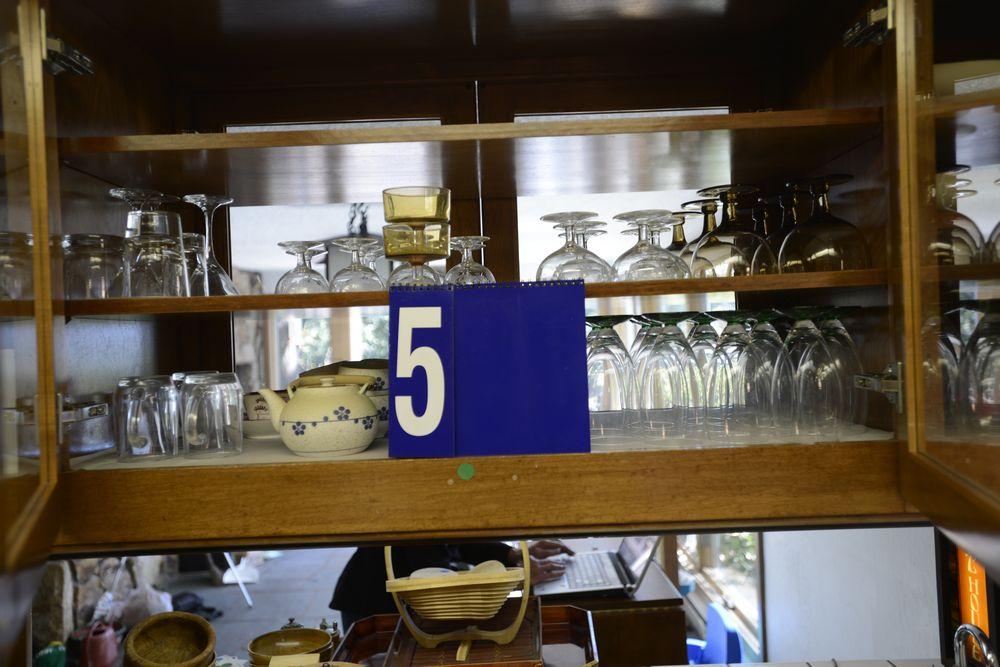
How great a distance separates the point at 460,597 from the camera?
136 centimetres

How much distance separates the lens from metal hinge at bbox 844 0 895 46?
4.03 ft

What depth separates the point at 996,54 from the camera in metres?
1.01

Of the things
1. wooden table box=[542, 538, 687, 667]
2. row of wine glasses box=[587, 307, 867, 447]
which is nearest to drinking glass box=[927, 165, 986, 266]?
row of wine glasses box=[587, 307, 867, 447]

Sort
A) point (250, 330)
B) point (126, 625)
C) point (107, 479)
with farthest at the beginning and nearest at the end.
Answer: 1. point (126, 625)
2. point (250, 330)
3. point (107, 479)

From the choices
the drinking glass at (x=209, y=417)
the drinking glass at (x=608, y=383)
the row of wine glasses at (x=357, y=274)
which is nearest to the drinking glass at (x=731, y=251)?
the drinking glass at (x=608, y=383)

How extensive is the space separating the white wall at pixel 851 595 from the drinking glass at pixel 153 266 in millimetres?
1704

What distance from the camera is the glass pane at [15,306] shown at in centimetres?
105

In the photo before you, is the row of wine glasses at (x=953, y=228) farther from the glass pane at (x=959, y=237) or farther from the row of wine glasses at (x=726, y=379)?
the row of wine glasses at (x=726, y=379)

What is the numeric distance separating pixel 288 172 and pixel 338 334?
1.48ft

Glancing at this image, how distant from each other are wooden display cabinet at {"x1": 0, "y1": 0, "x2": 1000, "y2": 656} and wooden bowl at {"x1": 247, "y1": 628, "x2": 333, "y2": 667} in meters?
0.33

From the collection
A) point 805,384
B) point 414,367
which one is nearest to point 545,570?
point 805,384

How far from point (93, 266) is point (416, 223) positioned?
60cm

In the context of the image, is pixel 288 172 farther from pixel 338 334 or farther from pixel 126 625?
pixel 126 625

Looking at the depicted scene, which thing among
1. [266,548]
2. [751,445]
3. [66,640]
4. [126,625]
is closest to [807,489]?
[751,445]
